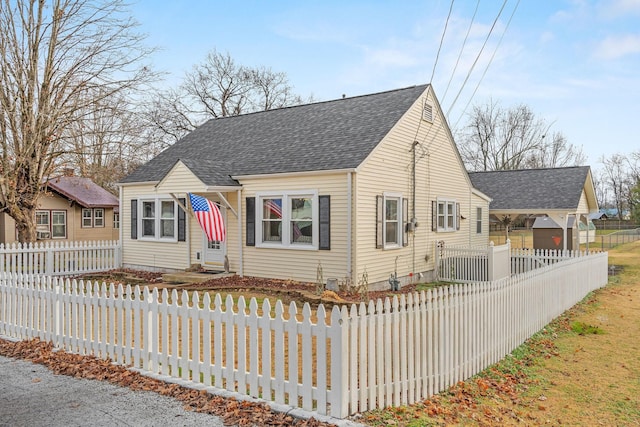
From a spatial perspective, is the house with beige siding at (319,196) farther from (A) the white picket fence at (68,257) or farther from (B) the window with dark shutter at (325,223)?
(A) the white picket fence at (68,257)

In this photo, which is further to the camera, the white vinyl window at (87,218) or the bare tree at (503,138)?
the bare tree at (503,138)

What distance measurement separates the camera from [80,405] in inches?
187

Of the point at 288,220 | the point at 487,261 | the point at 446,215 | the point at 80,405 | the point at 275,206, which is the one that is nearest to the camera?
the point at 80,405

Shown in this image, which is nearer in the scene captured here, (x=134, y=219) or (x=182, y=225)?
(x=182, y=225)

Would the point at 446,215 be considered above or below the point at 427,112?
below

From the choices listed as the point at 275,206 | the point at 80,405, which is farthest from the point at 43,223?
the point at 80,405

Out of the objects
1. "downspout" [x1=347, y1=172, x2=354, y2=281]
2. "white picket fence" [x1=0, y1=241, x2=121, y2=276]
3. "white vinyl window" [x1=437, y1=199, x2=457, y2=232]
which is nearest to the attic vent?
"white vinyl window" [x1=437, y1=199, x2=457, y2=232]

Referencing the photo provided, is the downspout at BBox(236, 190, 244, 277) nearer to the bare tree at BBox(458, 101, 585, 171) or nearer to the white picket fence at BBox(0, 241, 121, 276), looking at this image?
the white picket fence at BBox(0, 241, 121, 276)

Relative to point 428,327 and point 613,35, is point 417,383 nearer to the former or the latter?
point 428,327

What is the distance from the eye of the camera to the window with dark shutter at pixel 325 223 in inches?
504

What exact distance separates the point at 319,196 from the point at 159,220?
6.96 meters

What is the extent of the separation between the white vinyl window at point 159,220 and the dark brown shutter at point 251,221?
3.35m

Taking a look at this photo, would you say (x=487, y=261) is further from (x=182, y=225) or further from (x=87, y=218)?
(x=87, y=218)

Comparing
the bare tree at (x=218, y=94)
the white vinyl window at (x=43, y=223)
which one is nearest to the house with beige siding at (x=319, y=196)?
the white vinyl window at (x=43, y=223)
